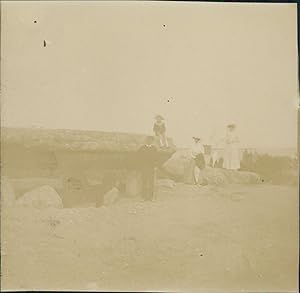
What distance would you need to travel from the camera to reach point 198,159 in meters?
1.97

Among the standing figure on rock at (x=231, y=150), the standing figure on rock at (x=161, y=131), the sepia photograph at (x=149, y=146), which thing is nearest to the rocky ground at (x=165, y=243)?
the sepia photograph at (x=149, y=146)

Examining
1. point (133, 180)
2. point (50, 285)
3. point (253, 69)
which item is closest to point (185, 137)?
point (133, 180)

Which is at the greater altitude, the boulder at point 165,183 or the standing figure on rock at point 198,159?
the standing figure on rock at point 198,159

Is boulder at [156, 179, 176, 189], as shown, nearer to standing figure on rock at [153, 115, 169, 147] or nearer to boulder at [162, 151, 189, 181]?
boulder at [162, 151, 189, 181]

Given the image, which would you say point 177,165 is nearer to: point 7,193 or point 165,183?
point 165,183

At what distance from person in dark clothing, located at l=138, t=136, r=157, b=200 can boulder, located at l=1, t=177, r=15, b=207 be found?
61cm

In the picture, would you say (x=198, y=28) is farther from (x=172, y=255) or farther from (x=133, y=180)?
(x=172, y=255)

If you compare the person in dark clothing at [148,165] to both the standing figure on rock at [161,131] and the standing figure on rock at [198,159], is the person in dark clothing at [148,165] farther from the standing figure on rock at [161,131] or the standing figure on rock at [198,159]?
the standing figure on rock at [198,159]

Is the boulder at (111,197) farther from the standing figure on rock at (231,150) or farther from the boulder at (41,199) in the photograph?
the standing figure on rock at (231,150)

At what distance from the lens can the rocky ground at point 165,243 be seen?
1873mm

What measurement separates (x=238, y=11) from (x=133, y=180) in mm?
985

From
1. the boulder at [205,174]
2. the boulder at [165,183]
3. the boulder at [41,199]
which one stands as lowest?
the boulder at [41,199]

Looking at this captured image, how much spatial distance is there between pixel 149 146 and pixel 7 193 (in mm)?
701

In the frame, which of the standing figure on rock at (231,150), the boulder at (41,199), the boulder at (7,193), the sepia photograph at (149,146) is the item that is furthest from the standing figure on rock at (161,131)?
the boulder at (7,193)
